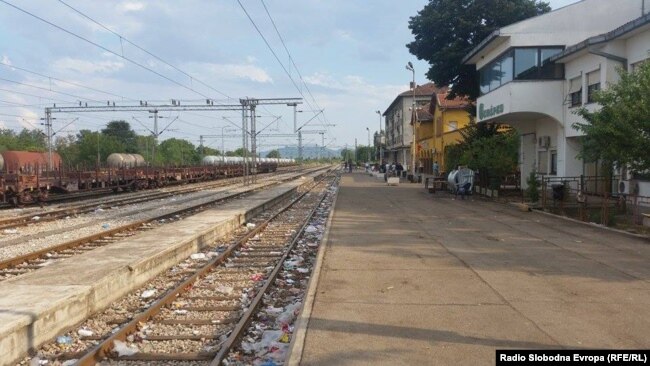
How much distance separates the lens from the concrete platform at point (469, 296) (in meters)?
5.34

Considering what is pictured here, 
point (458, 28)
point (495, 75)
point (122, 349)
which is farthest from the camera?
point (458, 28)

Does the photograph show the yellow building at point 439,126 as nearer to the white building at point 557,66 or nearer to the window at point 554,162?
the window at point 554,162

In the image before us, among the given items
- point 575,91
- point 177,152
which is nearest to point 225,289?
point 575,91

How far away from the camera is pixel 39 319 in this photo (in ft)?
19.9

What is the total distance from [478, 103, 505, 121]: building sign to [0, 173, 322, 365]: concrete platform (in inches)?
639

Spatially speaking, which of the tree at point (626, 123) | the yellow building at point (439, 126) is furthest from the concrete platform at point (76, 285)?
the yellow building at point (439, 126)

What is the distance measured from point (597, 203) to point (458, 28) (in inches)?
694

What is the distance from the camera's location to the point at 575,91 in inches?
886

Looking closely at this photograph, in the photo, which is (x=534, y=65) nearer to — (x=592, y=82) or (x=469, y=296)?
(x=592, y=82)

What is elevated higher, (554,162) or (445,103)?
(445,103)

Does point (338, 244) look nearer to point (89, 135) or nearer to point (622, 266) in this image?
point (622, 266)

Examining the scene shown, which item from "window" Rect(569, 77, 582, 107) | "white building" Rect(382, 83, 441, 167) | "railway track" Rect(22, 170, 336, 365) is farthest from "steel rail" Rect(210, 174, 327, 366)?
"white building" Rect(382, 83, 441, 167)

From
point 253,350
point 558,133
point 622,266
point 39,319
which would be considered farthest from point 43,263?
point 558,133

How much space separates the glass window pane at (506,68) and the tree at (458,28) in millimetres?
8236
